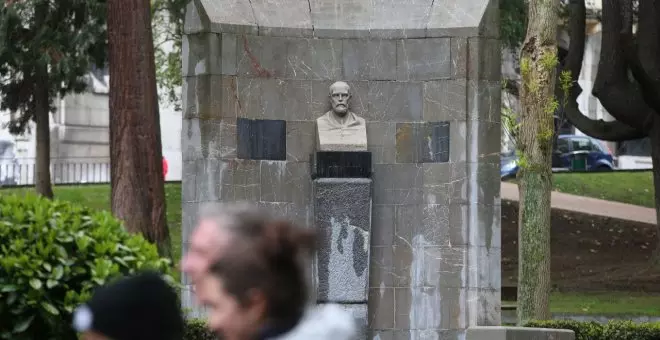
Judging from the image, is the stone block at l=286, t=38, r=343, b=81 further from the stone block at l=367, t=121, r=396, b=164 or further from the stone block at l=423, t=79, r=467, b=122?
the stone block at l=423, t=79, r=467, b=122

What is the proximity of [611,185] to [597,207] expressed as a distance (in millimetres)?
4423

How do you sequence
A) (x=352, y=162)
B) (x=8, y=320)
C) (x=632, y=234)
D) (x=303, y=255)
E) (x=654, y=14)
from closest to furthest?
(x=303, y=255), (x=8, y=320), (x=352, y=162), (x=654, y=14), (x=632, y=234)

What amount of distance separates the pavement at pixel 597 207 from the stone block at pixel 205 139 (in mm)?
20256

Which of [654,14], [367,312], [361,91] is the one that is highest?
[654,14]

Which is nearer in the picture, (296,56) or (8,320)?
(8,320)

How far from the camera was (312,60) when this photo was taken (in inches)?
623

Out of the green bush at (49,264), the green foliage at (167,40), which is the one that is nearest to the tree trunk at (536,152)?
the green bush at (49,264)

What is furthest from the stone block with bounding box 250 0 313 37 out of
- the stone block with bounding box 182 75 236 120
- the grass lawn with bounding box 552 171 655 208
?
the grass lawn with bounding box 552 171 655 208

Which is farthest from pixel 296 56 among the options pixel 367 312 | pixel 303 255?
pixel 303 255

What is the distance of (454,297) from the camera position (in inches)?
616

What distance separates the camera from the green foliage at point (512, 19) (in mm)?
31297

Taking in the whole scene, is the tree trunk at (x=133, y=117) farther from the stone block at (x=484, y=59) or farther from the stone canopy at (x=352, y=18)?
the stone block at (x=484, y=59)

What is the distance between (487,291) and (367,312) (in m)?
1.38

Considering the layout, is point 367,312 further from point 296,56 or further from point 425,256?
point 296,56
